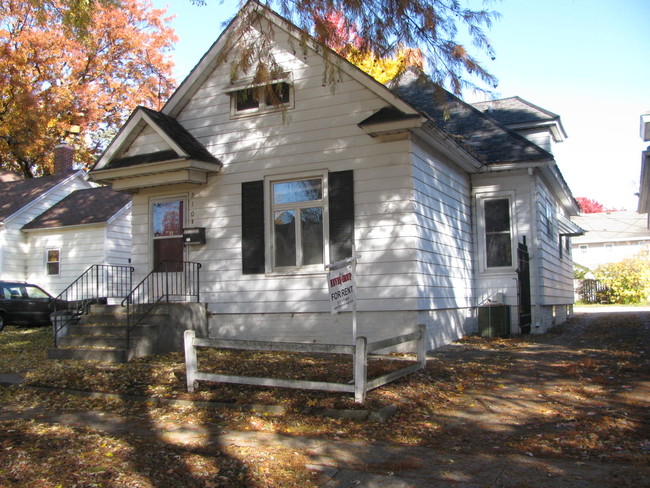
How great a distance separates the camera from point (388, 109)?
1066 centimetres

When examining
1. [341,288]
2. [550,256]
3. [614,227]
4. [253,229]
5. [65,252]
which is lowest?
[341,288]

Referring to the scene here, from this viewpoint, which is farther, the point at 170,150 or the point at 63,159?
the point at 63,159

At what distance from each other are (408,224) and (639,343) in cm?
501

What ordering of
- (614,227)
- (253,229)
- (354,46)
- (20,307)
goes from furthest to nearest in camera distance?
1. (614,227)
2. (20,307)
3. (253,229)
4. (354,46)

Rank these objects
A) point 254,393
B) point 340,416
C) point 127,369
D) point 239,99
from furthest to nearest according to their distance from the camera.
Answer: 1. point 239,99
2. point 127,369
3. point 254,393
4. point 340,416

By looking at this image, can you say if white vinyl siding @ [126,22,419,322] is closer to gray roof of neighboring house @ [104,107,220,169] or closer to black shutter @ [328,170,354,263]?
black shutter @ [328,170,354,263]

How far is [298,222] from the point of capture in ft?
37.9

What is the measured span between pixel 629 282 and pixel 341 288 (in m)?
29.6

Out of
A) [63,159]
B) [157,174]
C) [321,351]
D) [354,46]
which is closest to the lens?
[321,351]

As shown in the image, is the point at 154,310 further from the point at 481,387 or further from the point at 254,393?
the point at 481,387

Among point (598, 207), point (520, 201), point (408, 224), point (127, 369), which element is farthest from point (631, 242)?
point (127, 369)

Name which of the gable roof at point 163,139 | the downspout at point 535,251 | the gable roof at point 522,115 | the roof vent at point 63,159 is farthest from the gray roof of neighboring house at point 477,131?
the roof vent at point 63,159

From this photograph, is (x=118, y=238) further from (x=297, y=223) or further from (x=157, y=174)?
(x=297, y=223)

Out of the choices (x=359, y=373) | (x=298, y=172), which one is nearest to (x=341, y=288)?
(x=359, y=373)
